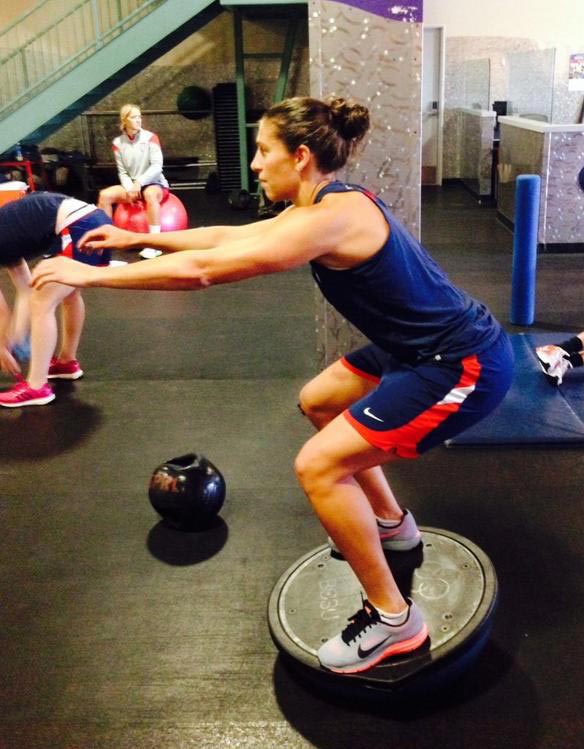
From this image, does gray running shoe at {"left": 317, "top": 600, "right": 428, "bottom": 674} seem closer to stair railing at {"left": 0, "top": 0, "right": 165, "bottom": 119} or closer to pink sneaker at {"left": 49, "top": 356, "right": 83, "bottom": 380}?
pink sneaker at {"left": 49, "top": 356, "right": 83, "bottom": 380}

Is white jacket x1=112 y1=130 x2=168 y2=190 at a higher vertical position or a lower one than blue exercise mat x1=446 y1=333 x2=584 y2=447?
higher

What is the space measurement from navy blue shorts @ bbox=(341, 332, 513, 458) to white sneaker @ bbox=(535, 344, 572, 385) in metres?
1.72

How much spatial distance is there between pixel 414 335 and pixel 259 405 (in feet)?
5.83

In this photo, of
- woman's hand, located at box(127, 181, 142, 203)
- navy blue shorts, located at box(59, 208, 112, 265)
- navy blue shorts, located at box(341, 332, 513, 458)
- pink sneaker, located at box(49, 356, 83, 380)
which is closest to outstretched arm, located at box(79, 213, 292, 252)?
navy blue shorts, located at box(341, 332, 513, 458)

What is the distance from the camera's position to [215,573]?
7.06ft

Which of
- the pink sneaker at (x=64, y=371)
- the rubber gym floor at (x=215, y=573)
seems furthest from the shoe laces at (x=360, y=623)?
the pink sneaker at (x=64, y=371)

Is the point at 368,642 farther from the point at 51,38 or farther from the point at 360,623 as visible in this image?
the point at 51,38

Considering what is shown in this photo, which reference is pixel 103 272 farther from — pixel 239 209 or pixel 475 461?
pixel 239 209

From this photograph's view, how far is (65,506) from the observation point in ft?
8.37

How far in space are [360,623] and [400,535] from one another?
0.39m

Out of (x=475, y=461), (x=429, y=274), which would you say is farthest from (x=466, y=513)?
(x=429, y=274)

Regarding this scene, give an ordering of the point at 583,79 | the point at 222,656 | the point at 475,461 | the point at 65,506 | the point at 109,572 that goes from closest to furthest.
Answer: the point at 222,656
the point at 109,572
the point at 65,506
the point at 475,461
the point at 583,79

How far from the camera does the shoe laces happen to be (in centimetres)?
164

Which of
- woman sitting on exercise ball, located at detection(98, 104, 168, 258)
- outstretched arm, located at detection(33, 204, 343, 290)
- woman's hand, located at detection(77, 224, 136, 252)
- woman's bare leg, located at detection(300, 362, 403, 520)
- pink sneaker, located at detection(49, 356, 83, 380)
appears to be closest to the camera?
outstretched arm, located at detection(33, 204, 343, 290)
